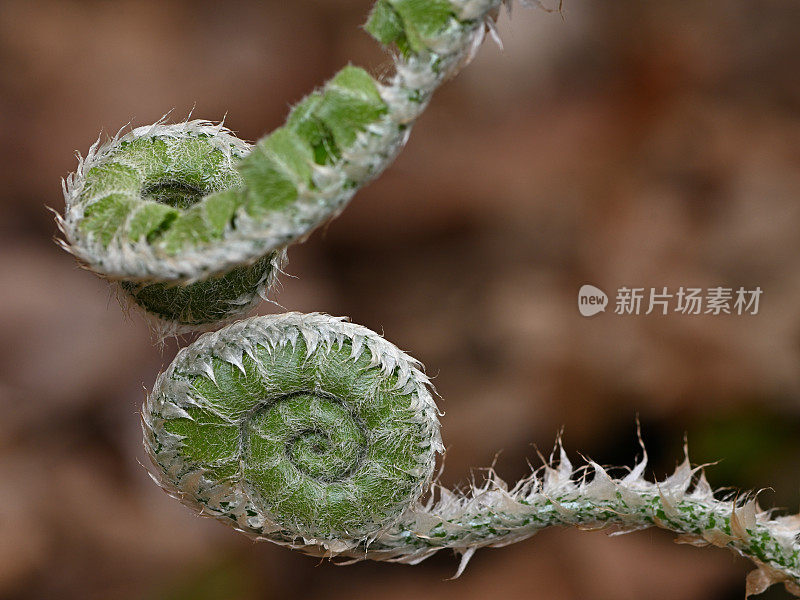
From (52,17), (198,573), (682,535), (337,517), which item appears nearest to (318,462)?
(337,517)

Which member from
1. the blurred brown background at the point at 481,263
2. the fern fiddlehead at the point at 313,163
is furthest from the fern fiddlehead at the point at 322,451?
the blurred brown background at the point at 481,263

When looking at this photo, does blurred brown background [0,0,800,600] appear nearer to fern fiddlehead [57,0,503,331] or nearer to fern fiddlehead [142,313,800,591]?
fern fiddlehead [142,313,800,591]

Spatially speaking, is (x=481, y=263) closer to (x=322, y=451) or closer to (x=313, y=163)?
(x=322, y=451)

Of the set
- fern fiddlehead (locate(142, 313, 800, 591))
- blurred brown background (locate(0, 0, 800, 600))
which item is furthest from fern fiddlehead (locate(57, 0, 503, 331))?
blurred brown background (locate(0, 0, 800, 600))

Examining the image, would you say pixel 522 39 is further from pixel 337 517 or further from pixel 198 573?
pixel 337 517

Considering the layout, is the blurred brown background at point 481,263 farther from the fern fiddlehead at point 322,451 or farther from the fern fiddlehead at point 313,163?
the fern fiddlehead at point 313,163

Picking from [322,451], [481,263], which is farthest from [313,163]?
[481,263]
